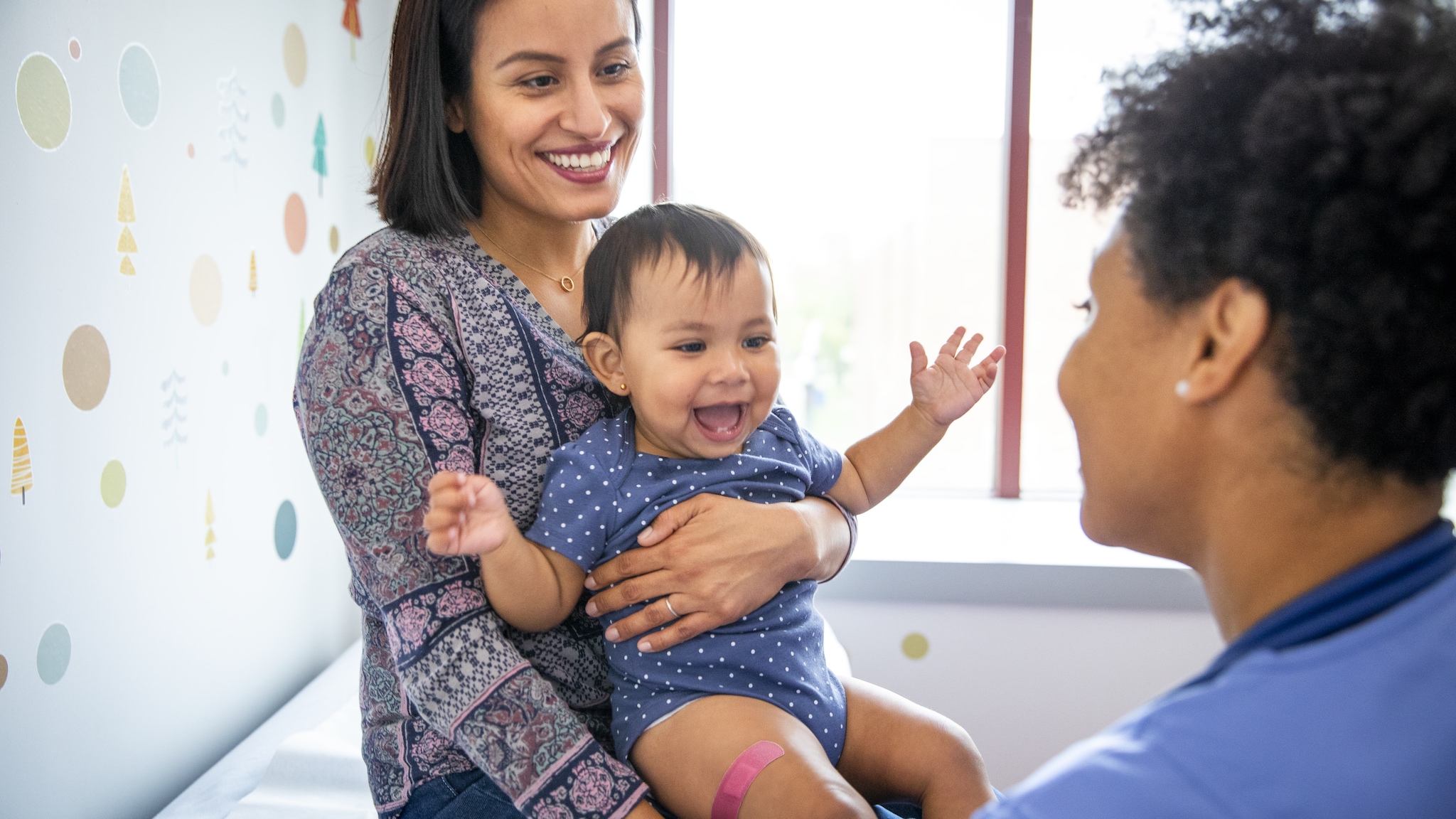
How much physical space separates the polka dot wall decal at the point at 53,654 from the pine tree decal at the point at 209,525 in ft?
1.12

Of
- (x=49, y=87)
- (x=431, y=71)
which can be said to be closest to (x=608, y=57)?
(x=431, y=71)

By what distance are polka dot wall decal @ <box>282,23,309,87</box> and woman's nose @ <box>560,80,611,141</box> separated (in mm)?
966

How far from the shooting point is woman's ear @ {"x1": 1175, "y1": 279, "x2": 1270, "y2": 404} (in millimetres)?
627

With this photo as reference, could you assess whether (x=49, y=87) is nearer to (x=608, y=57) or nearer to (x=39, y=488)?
(x=39, y=488)

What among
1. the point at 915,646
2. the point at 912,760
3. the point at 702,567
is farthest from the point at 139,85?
the point at 915,646

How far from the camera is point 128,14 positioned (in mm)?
1397

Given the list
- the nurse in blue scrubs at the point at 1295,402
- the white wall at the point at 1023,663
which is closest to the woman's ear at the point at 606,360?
the nurse in blue scrubs at the point at 1295,402

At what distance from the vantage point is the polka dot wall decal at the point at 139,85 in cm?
139

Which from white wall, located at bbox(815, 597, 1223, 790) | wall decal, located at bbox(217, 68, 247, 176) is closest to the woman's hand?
wall decal, located at bbox(217, 68, 247, 176)

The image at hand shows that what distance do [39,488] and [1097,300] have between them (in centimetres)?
128

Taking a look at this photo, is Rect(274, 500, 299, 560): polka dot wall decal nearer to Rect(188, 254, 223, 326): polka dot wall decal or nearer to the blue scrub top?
Rect(188, 254, 223, 326): polka dot wall decal

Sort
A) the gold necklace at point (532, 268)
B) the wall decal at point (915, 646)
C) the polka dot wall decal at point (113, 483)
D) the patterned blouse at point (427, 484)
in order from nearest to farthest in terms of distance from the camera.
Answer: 1. the patterned blouse at point (427, 484)
2. the gold necklace at point (532, 268)
3. the polka dot wall decal at point (113, 483)
4. the wall decal at point (915, 646)

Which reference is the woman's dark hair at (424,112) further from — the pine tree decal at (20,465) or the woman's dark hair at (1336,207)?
the woman's dark hair at (1336,207)

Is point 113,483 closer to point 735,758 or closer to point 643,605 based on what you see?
point 643,605
